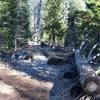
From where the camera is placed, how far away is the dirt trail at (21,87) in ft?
54.0

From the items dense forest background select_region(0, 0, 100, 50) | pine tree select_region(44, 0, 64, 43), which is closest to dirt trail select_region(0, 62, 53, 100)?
dense forest background select_region(0, 0, 100, 50)

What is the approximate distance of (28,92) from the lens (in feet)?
57.2

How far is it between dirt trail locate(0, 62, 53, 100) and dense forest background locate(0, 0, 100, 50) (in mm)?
18614

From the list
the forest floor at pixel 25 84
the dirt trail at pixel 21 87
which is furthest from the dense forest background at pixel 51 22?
the dirt trail at pixel 21 87

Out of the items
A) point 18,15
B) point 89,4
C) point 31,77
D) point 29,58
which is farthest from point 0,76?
point 18,15

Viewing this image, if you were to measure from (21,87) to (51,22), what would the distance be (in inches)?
1924

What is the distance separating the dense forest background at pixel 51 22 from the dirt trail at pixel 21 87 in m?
18.6

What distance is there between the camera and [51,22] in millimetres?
66375

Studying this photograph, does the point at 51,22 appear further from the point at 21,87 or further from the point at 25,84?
the point at 21,87

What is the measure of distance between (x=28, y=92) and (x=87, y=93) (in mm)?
4278

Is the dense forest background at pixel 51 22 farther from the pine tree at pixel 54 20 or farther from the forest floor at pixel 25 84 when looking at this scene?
the forest floor at pixel 25 84

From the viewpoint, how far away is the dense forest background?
136 feet

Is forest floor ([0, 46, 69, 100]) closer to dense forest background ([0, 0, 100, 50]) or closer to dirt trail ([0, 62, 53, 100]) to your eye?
dirt trail ([0, 62, 53, 100])

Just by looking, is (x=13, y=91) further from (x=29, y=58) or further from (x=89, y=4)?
(x=89, y=4)
